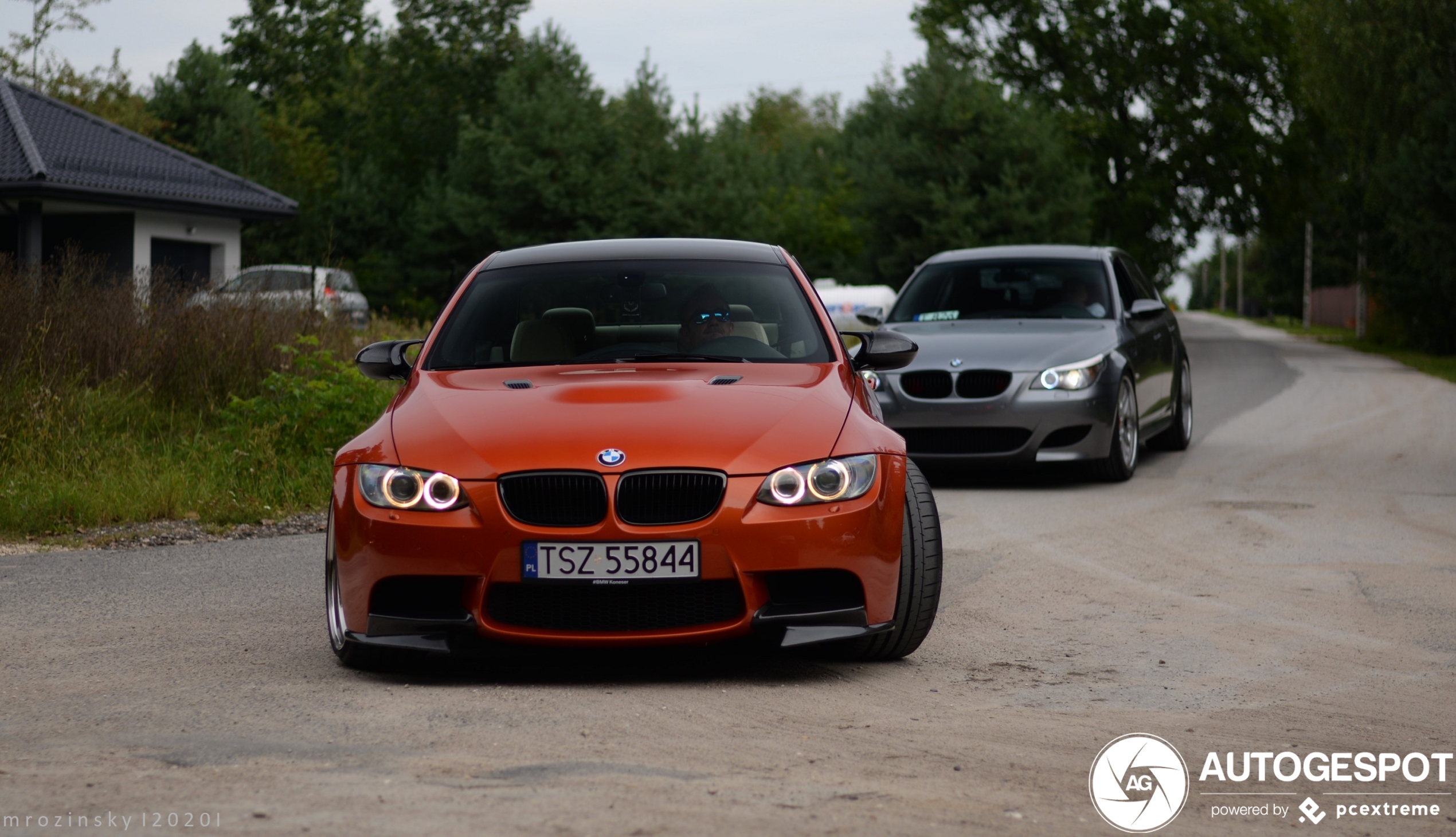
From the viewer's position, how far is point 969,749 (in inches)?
163

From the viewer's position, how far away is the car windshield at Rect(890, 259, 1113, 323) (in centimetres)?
1200

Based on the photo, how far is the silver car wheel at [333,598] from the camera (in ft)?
16.6

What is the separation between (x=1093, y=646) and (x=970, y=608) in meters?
0.84

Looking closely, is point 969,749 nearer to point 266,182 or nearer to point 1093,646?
point 1093,646

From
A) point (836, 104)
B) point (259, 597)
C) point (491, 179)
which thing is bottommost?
point (259, 597)

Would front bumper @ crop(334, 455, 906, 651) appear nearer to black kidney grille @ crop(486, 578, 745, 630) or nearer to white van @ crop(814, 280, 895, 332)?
black kidney grille @ crop(486, 578, 745, 630)

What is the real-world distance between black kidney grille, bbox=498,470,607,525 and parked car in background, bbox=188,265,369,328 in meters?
9.28

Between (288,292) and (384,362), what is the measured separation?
8.45 meters

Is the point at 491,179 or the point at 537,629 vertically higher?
the point at 491,179

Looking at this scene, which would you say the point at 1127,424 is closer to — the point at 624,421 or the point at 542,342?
the point at 542,342

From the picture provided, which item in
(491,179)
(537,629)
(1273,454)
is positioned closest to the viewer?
(537,629)

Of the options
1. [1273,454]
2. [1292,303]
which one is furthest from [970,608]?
[1292,303]

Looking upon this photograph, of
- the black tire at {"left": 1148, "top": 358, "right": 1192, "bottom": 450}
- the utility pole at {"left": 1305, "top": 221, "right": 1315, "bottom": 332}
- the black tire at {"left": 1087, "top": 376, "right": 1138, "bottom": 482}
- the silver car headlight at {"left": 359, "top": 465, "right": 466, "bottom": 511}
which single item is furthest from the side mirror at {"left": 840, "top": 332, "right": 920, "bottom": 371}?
the utility pole at {"left": 1305, "top": 221, "right": 1315, "bottom": 332}

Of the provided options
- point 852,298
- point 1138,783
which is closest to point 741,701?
point 1138,783
